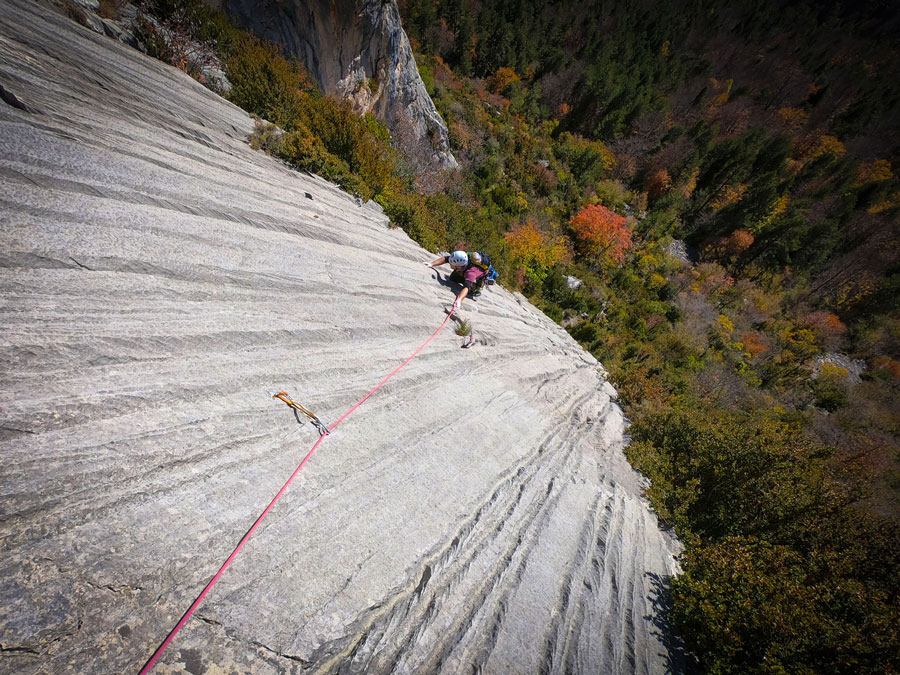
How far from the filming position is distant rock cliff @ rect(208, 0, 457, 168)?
41.5 ft

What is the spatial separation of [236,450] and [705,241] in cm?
5688

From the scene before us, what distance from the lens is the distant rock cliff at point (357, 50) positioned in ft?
41.5

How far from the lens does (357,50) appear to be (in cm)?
1543

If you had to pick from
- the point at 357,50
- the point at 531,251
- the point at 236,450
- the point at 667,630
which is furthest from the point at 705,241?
the point at 236,450

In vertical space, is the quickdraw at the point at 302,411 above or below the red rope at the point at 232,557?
above

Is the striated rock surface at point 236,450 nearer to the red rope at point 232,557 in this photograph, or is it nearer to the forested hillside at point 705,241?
the red rope at point 232,557

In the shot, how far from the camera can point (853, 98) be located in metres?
67.5

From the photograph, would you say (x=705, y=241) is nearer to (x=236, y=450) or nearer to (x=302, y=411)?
(x=302, y=411)

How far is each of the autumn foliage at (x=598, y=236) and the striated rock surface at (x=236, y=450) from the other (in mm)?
25535

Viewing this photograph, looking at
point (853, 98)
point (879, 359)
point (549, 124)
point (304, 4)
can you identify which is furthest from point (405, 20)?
point (853, 98)

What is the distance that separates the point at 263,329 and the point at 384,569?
3.74 metres

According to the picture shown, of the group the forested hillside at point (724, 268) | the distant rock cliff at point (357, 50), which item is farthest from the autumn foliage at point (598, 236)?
the distant rock cliff at point (357, 50)

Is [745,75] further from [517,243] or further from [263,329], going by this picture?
[263,329]

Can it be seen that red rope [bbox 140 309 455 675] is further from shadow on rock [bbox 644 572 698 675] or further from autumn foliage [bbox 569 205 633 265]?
autumn foliage [bbox 569 205 633 265]
